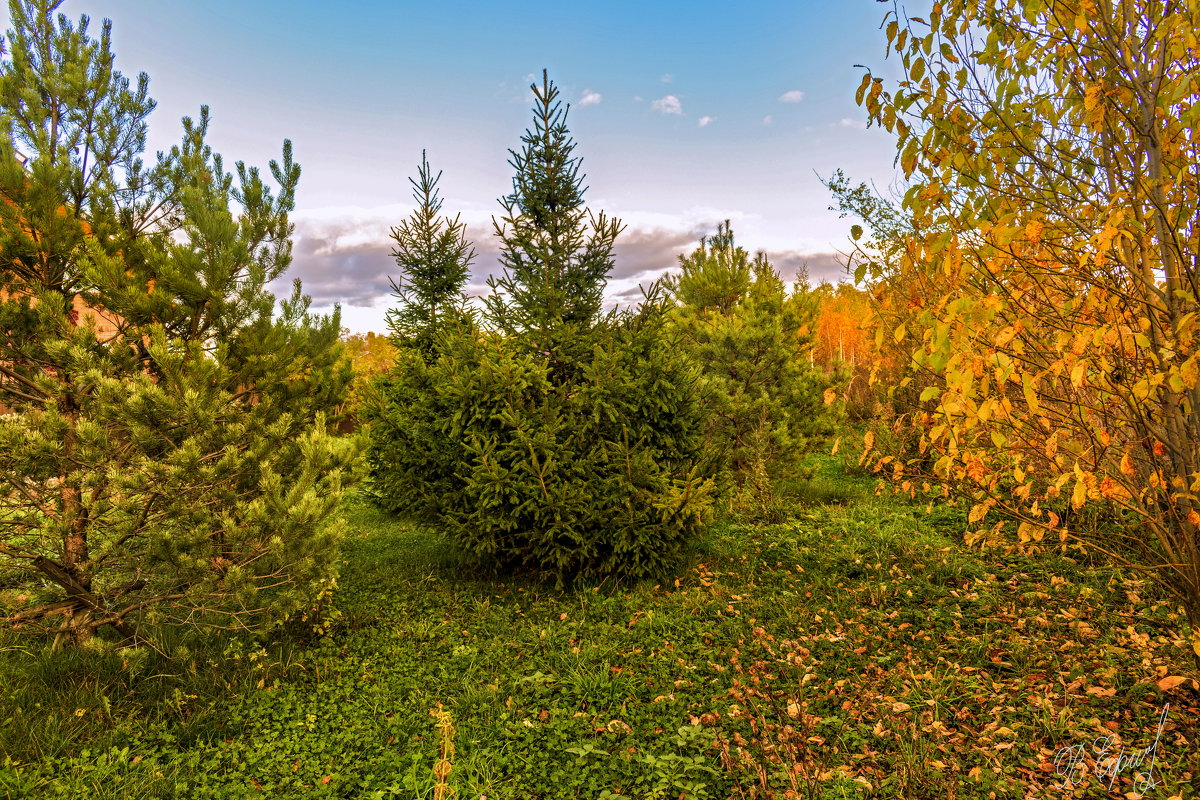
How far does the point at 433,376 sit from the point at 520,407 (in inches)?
39.2

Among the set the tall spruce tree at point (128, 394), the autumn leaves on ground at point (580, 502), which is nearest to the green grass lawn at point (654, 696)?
the autumn leaves on ground at point (580, 502)

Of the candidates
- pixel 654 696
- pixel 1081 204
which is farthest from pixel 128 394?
pixel 1081 204

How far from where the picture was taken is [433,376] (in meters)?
5.53

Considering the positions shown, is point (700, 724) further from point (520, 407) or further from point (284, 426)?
point (284, 426)

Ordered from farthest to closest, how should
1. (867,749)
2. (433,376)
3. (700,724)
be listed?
(433,376) → (700,724) → (867,749)

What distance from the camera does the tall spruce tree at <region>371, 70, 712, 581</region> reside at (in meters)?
5.08

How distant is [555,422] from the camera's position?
16.8 feet

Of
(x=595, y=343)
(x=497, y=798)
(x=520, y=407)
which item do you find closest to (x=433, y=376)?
(x=520, y=407)

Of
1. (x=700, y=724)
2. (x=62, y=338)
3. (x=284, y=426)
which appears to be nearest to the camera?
(x=700, y=724)

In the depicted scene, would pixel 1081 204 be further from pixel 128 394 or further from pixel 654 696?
pixel 128 394

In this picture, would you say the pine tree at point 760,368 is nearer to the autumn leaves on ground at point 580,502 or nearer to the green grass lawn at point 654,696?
the autumn leaves on ground at point 580,502

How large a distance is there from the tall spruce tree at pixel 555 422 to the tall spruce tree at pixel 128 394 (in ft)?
4.14

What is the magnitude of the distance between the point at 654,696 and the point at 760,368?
21.7ft

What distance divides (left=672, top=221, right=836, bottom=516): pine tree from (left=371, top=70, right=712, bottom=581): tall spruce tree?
3.13 meters
